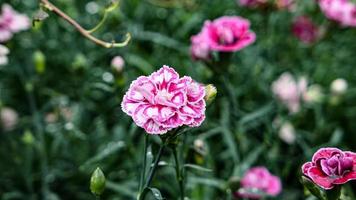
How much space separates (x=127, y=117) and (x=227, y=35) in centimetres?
51

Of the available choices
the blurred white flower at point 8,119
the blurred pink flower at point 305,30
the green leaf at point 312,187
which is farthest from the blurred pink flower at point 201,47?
the blurred pink flower at point 305,30

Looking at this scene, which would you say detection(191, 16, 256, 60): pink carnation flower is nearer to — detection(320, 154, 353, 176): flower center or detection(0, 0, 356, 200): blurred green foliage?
detection(0, 0, 356, 200): blurred green foliage

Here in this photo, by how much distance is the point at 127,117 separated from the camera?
1815mm

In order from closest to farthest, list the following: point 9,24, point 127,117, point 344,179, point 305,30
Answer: point 344,179 → point 9,24 → point 127,117 → point 305,30

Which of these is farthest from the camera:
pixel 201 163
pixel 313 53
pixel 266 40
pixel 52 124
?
pixel 313 53

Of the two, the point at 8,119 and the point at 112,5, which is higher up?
the point at 8,119

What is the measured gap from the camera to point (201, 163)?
136cm

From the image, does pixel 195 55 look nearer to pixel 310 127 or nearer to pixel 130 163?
pixel 130 163

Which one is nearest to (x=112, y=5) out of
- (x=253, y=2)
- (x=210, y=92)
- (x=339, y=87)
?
(x=210, y=92)

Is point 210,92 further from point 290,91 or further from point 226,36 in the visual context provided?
point 290,91

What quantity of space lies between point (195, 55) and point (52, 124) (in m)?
0.60

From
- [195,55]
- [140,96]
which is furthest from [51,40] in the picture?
[140,96]

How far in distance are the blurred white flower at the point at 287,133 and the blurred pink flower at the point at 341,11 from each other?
38 cm

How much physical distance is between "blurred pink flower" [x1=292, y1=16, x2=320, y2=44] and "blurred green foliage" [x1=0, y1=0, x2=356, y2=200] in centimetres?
5
